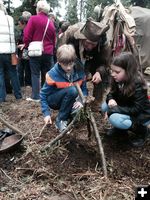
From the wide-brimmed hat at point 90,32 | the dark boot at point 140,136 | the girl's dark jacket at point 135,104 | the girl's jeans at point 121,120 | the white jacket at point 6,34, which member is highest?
the wide-brimmed hat at point 90,32

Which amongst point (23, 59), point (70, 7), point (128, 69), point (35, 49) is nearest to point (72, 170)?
point (128, 69)

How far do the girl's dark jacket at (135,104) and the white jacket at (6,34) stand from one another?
2.75 m

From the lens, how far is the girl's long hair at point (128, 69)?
3992 mm

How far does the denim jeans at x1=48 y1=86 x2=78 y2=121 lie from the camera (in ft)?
14.5

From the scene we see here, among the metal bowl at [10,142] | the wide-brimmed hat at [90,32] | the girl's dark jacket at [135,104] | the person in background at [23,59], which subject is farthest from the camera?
the person in background at [23,59]

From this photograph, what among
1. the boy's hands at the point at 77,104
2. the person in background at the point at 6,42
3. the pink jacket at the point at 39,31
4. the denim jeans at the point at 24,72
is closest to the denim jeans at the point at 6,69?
the person in background at the point at 6,42

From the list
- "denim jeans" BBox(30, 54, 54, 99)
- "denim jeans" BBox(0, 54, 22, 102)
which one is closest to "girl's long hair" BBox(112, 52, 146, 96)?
"denim jeans" BBox(30, 54, 54, 99)

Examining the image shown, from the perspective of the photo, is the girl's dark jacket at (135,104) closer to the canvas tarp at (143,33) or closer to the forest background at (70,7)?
the forest background at (70,7)

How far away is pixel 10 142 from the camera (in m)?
4.14

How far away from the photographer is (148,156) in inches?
164

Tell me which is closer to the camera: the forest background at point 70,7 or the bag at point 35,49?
the bag at point 35,49

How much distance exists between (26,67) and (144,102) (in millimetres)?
4427

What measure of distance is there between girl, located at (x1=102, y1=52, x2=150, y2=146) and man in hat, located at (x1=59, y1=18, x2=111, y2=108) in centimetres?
Answer: 65

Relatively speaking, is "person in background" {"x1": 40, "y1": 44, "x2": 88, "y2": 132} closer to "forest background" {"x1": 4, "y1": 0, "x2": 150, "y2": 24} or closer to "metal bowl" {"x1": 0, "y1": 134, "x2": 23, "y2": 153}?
"metal bowl" {"x1": 0, "y1": 134, "x2": 23, "y2": 153}
